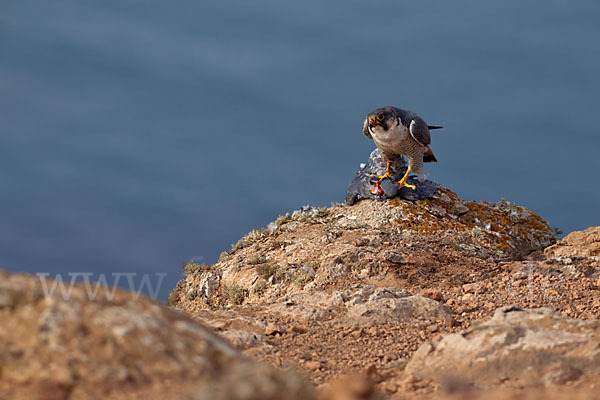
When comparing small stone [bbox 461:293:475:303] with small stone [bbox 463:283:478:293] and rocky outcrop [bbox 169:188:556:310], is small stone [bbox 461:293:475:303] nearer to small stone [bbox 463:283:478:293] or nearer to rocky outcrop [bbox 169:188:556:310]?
small stone [bbox 463:283:478:293]

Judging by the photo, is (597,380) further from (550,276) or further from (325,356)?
(550,276)

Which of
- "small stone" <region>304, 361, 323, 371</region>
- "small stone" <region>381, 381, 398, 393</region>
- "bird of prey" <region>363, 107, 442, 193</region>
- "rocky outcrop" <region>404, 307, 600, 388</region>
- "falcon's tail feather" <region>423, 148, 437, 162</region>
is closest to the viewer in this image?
"rocky outcrop" <region>404, 307, 600, 388</region>

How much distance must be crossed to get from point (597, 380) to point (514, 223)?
1031 cm

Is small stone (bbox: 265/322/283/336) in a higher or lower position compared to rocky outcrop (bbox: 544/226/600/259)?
lower

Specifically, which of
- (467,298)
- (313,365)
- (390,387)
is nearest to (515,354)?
(390,387)

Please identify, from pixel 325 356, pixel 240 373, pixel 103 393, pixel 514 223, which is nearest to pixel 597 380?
pixel 325 356

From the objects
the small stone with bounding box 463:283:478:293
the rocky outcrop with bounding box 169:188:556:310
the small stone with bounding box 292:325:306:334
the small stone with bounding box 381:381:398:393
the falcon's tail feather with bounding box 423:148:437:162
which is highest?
the falcon's tail feather with bounding box 423:148:437:162

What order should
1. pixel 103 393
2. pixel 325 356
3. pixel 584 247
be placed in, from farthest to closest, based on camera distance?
pixel 584 247 < pixel 325 356 < pixel 103 393

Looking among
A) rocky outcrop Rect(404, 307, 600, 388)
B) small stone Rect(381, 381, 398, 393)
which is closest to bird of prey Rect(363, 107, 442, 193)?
rocky outcrop Rect(404, 307, 600, 388)

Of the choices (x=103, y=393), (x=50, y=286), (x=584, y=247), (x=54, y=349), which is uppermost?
(x=584, y=247)

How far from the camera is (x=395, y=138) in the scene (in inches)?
498

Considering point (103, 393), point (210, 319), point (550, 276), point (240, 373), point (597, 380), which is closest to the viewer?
point (240, 373)

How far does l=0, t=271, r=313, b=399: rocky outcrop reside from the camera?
9.16 feet

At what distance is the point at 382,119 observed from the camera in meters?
12.4
